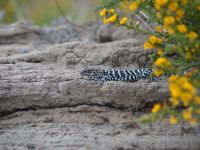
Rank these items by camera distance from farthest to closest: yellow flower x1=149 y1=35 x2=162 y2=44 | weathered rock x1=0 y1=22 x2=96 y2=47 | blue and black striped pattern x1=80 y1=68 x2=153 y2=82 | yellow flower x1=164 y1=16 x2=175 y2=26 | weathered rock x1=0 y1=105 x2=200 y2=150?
1. weathered rock x1=0 y1=22 x2=96 y2=47
2. blue and black striped pattern x1=80 y1=68 x2=153 y2=82
3. weathered rock x1=0 y1=105 x2=200 y2=150
4. yellow flower x1=149 y1=35 x2=162 y2=44
5. yellow flower x1=164 y1=16 x2=175 y2=26

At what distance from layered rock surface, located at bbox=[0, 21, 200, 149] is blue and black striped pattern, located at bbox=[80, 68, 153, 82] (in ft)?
0.31

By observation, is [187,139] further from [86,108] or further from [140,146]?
[86,108]

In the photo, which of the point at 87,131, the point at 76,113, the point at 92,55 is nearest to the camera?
the point at 87,131

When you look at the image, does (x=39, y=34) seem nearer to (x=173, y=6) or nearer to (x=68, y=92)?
(x=68, y=92)

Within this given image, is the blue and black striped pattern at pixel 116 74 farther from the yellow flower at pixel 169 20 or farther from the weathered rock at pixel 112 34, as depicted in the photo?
the weathered rock at pixel 112 34

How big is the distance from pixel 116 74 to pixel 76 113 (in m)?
0.64

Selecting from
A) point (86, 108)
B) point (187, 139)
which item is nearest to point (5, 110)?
point (86, 108)

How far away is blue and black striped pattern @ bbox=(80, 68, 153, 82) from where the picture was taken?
16.3 feet

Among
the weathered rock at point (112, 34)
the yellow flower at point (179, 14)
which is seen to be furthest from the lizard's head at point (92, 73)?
the weathered rock at point (112, 34)

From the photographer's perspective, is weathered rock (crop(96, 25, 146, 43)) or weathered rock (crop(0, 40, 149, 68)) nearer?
weathered rock (crop(0, 40, 149, 68))

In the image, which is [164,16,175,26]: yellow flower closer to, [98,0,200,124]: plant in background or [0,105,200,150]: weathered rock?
[98,0,200,124]: plant in background

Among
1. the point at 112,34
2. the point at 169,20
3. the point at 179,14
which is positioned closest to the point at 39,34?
the point at 112,34

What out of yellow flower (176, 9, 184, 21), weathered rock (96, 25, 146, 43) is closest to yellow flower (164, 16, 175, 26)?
yellow flower (176, 9, 184, 21)

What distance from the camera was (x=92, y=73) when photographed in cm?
514
